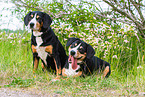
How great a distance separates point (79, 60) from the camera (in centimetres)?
471

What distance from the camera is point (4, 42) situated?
818 centimetres

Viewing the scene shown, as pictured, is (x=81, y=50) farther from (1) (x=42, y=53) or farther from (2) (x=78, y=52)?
(1) (x=42, y=53)

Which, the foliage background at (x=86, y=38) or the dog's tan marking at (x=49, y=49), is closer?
the dog's tan marking at (x=49, y=49)

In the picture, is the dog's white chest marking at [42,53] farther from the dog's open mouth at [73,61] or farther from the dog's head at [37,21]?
the dog's open mouth at [73,61]

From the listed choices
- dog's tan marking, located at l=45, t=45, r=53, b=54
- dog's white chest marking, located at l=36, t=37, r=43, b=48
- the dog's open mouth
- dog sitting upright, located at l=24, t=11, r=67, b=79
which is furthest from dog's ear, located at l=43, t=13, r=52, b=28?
the dog's open mouth

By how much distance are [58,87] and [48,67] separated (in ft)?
3.82

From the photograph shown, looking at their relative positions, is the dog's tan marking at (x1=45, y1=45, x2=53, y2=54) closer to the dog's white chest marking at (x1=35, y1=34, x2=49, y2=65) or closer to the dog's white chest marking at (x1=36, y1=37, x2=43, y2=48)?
the dog's white chest marking at (x1=35, y1=34, x2=49, y2=65)

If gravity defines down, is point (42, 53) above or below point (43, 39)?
below

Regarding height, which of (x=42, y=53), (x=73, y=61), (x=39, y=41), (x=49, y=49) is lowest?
(x=73, y=61)

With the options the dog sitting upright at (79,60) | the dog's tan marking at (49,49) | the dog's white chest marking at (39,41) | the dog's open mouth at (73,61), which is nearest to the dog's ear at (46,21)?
the dog's white chest marking at (39,41)

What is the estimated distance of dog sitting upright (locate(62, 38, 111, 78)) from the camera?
15.0 ft

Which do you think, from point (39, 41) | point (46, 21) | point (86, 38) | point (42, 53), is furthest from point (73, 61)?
point (86, 38)

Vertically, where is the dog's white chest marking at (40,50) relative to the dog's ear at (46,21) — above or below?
below

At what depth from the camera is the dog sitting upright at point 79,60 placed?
4559mm
